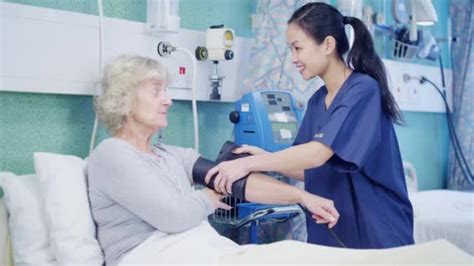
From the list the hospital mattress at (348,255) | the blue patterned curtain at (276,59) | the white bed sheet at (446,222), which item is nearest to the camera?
the hospital mattress at (348,255)

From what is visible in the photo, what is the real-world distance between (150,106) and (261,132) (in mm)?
610

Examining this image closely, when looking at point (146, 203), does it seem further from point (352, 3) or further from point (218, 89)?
point (352, 3)

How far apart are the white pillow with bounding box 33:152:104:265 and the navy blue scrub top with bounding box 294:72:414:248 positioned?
748 millimetres

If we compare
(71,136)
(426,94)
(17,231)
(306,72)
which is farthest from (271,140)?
(426,94)

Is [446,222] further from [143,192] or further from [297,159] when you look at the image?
[143,192]

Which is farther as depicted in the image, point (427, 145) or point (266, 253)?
point (427, 145)

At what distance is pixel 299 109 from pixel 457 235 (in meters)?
1.07

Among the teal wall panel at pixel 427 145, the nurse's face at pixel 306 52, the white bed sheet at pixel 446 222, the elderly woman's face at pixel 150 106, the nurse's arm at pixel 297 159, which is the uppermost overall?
the nurse's face at pixel 306 52

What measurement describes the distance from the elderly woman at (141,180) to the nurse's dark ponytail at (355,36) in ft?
1.53

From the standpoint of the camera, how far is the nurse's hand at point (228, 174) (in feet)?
5.81

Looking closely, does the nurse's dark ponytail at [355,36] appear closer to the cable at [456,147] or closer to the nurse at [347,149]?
the nurse at [347,149]

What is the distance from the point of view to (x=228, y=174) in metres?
1.78

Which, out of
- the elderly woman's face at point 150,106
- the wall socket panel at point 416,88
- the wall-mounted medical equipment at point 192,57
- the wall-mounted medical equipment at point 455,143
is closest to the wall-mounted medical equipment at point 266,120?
the wall-mounted medical equipment at point 192,57

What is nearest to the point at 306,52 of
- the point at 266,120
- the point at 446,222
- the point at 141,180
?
the point at 266,120
